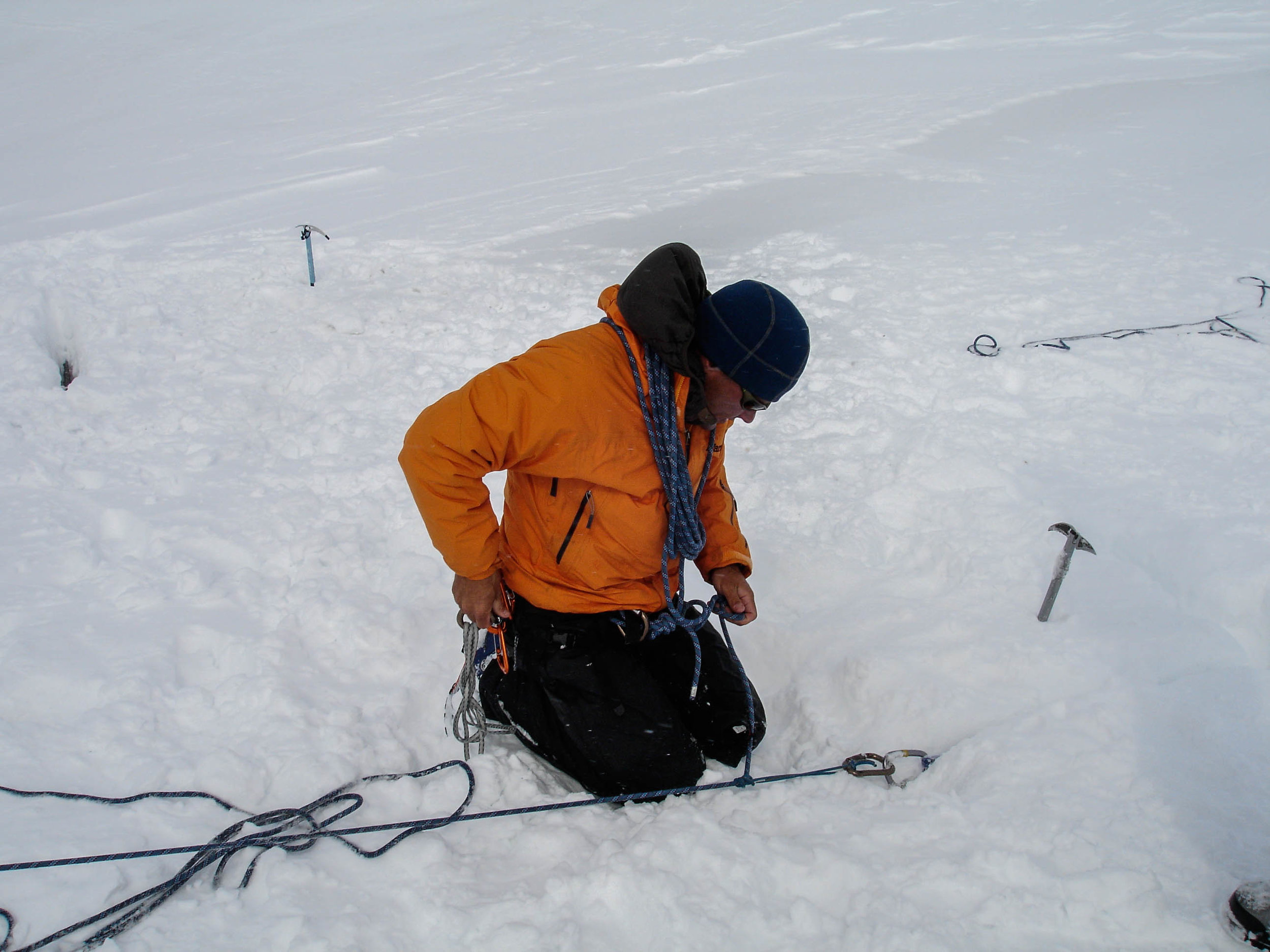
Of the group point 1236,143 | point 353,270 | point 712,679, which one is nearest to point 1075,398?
point 712,679

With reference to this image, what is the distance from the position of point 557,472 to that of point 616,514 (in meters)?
0.24

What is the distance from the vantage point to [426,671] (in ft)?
9.87

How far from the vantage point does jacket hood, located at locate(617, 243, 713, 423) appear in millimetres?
2055

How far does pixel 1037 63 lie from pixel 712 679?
588 inches

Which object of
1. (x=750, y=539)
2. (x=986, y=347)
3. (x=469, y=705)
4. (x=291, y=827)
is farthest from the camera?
(x=986, y=347)

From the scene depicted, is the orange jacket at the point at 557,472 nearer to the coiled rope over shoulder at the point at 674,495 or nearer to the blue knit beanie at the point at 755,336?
the coiled rope over shoulder at the point at 674,495

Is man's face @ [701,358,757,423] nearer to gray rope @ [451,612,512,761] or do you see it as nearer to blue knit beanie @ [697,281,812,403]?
blue knit beanie @ [697,281,812,403]

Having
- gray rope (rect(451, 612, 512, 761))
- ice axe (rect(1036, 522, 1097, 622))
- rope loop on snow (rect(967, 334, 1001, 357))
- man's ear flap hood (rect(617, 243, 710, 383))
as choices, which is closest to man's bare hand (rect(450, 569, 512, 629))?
gray rope (rect(451, 612, 512, 761))

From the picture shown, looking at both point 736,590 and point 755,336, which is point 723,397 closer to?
point 755,336

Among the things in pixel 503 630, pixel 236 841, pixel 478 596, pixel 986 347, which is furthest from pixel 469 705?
pixel 986 347

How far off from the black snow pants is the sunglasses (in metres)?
0.80

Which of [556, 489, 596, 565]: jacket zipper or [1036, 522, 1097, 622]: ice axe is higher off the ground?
[556, 489, 596, 565]: jacket zipper

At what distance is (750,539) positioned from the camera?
3.71 metres

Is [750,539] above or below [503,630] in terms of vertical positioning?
below
